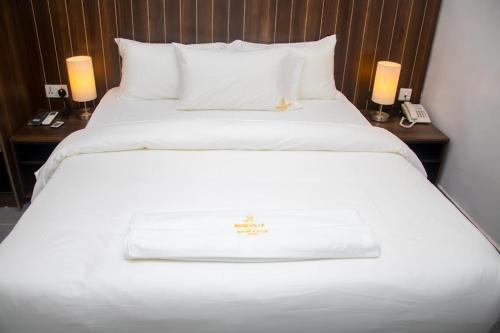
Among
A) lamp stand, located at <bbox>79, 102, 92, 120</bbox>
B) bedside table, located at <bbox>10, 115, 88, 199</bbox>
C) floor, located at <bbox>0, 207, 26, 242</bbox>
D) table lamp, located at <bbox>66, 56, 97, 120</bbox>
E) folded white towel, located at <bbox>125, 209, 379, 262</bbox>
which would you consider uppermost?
table lamp, located at <bbox>66, 56, 97, 120</bbox>

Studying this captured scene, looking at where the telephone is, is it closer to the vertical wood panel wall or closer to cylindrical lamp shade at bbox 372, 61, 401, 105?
cylindrical lamp shade at bbox 372, 61, 401, 105

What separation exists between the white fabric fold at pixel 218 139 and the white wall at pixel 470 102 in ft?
1.99

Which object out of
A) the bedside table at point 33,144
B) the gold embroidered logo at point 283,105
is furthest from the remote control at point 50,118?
the gold embroidered logo at point 283,105

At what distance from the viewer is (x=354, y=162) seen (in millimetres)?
2004

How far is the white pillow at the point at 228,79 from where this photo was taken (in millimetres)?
2436

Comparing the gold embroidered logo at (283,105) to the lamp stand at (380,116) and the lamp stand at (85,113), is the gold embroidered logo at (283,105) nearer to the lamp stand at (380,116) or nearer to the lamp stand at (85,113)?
the lamp stand at (380,116)

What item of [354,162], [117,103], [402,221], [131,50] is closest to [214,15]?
[131,50]

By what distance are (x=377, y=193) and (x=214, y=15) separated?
161cm

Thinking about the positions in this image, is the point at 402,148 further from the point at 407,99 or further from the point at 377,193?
the point at 407,99

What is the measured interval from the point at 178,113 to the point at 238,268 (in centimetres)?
133

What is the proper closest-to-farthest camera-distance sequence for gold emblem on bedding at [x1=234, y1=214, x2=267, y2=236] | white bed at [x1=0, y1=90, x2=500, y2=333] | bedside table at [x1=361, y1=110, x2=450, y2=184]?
white bed at [x1=0, y1=90, x2=500, y2=333]
gold emblem on bedding at [x1=234, y1=214, x2=267, y2=236]
bedside table at [x1=361, y1=110, x2=450, y2=184]

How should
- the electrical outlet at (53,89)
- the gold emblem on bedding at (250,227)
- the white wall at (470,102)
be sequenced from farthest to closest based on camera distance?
1. the electrical outlet at (53,89)
2. the white wall at (470,102)
3. the gold emblem on bedding at (250,227)

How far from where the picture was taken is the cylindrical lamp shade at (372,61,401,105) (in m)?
2.70

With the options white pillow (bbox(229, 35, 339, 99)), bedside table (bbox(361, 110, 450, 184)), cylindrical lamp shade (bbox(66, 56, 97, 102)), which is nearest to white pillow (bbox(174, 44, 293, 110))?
white pillow (bbox(229, 35, 339, 99))
